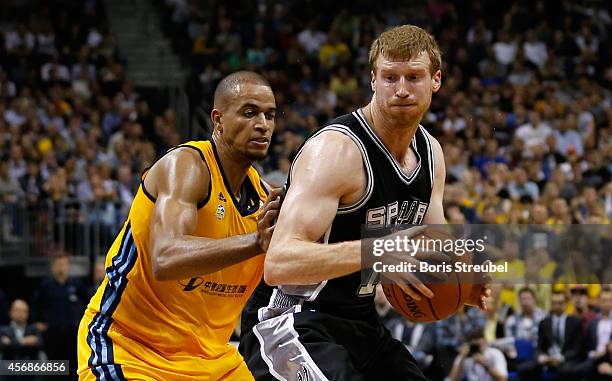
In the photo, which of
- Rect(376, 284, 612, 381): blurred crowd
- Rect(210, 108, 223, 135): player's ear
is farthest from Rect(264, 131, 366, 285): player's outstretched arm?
Rect(376, 284, 612, 381): blurred crowd

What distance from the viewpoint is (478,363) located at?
8680mm

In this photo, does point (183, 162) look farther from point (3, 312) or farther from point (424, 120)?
point (424, 120)

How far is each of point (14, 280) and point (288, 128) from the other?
169 inches

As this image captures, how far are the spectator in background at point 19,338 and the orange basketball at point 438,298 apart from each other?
5472 mm

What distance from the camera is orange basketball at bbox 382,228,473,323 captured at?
3861mm

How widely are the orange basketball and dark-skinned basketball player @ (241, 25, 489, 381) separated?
119mm

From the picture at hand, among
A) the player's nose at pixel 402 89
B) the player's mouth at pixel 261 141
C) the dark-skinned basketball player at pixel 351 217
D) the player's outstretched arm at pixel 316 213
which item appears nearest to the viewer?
the player's outstretched arm at pixel 316 213

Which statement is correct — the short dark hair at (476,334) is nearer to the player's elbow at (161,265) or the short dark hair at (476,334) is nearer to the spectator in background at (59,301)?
the spectator in background at (59,301)

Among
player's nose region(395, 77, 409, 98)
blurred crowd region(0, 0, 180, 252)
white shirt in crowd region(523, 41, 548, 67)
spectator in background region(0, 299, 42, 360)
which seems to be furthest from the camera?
white shirt in crowd region(523, 41, 548, 67)

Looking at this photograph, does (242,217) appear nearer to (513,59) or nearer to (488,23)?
(513,59)

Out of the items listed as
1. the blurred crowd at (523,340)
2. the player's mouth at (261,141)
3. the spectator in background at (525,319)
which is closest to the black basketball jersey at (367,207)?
the player's mouth at (261,141)

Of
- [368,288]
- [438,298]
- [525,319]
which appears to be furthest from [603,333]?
[438,298]

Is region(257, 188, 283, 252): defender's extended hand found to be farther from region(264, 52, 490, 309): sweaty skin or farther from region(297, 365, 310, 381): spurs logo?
region(297, 365, 310, 381): spurs logo

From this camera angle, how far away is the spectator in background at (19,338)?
8.75 metres
